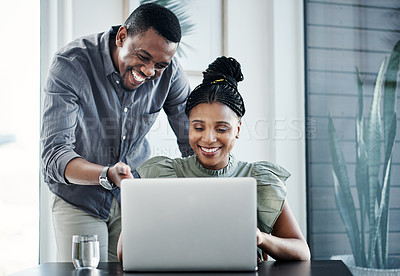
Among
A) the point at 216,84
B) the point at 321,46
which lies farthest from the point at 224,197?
the point at 321,46

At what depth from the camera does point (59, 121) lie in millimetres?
2701

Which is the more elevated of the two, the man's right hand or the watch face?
the man's right hand

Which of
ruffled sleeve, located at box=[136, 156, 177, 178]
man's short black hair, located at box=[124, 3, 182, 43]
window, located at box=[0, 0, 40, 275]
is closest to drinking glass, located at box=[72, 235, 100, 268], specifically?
ruffled sleeve, located at box=[136, 156, 177, 178]

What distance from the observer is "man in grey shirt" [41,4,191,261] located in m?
2.71

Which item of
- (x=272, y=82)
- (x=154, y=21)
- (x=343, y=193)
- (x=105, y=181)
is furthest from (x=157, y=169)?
(x=343, y=193)

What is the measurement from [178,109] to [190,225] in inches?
59.1

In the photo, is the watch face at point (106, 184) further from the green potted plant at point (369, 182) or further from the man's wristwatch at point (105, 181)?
the green potted plant at point (369, 182)

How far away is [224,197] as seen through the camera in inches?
57.6

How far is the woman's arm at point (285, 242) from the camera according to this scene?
179 centimetres

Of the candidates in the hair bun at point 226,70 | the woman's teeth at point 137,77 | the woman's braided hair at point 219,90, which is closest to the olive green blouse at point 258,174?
the woman's braided hair at point 219,90

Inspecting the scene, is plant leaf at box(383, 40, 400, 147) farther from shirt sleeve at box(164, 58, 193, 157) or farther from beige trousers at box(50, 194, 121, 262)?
beige trousers at box(50, 194, 121, 262)

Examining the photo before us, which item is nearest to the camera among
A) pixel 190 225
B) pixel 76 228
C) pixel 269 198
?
pixel 190 225

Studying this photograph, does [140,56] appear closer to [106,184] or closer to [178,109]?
[178,109]

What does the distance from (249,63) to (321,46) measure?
0.49m
